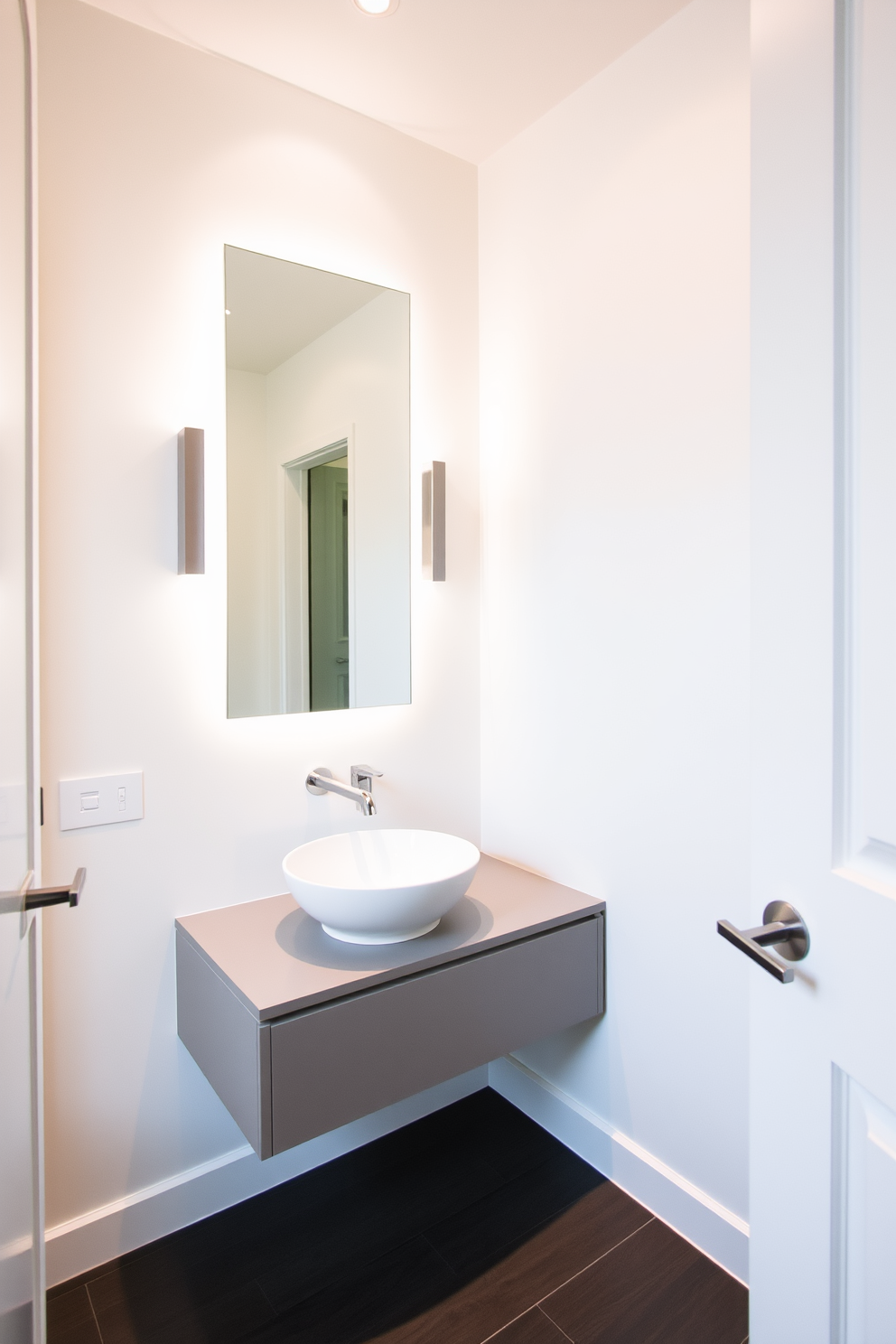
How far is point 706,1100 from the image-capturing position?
158 cm

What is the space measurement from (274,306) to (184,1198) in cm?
201

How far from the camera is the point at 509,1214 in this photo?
1710 mm

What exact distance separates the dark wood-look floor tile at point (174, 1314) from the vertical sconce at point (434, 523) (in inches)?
62.9

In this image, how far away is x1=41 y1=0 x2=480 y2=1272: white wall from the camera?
5.01 feet

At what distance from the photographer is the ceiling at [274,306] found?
67.7 inches

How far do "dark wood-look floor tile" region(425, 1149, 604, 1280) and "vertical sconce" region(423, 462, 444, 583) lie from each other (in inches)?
58.1

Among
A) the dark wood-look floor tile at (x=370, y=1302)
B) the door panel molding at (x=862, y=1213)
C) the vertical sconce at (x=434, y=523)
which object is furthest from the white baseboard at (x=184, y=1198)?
the vertical sconce at (x=434, y=523)

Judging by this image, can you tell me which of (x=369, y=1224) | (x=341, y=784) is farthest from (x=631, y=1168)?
(x=341, y=784)

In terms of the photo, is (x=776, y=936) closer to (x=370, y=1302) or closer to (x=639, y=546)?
(x=639, y=546)

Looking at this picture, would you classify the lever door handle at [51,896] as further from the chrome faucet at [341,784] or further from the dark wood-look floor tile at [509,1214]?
the dark wood-look floor tile at [509,1214]

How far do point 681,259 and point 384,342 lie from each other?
2.46ft

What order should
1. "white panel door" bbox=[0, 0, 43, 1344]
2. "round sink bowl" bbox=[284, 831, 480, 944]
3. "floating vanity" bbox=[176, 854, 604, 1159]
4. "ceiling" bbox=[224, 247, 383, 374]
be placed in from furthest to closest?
"ceiling" bbox=[224, 247, 383, 374]
"round sink bowl" bbox=[284, 831, 480, 944]
"floating vanity" bbox=[176, 854, 604, 1159]
"white panel door" bbox=[0, 0, 43, 1344]

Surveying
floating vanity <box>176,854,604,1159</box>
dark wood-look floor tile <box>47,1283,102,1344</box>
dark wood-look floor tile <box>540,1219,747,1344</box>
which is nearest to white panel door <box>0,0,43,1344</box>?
dark wood-look floor tile <box>47,1283,102,1344</box>

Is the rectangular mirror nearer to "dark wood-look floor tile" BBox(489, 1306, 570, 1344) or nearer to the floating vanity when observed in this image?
the floating vanity
